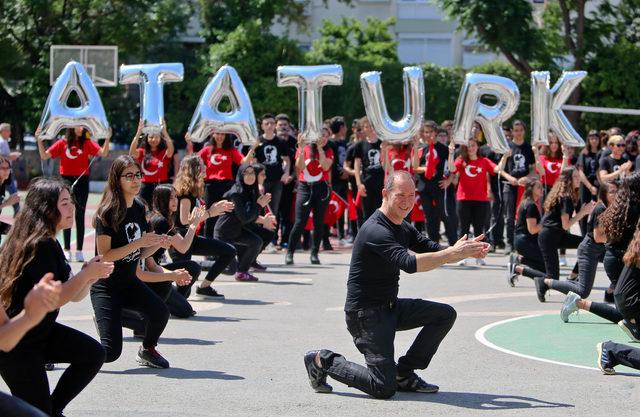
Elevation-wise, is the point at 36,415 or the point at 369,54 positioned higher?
the point at 369,54

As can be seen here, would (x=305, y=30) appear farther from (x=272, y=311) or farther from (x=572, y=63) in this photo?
(x=272, y=311)

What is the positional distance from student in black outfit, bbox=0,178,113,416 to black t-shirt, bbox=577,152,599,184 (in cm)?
1283

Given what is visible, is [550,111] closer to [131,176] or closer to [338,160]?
[338,160]

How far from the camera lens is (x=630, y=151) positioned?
17.7m

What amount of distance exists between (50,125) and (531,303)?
6766 millimetres

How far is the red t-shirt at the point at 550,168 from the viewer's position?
16828 millimetres

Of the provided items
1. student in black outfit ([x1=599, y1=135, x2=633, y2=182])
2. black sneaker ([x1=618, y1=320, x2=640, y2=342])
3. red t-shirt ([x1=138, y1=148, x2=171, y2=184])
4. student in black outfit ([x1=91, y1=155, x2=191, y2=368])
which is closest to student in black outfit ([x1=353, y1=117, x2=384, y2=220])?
red t-shirt ([x1=138, y1=148, x2=171, y2=184])

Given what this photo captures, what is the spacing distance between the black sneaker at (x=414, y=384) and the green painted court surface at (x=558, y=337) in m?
1.62

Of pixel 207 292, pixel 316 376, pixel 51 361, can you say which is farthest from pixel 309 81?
pixel 51 361

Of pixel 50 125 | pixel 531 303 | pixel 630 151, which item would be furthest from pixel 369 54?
pixel 531 303

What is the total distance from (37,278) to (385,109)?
10.2 metres

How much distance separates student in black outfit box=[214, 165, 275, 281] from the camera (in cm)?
1374

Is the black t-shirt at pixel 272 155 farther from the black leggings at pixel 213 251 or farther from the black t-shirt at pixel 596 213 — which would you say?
the black t-shirt at pixel 596 213

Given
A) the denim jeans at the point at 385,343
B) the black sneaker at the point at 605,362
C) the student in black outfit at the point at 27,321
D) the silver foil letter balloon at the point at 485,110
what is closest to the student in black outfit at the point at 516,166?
the silver foil letter balloon at the point at 485,110
